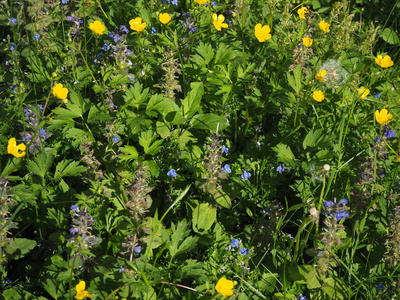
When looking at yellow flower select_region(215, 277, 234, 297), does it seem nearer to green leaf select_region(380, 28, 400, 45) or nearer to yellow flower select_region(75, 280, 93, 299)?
yellow flower select_region(75, 280, 93, 299)

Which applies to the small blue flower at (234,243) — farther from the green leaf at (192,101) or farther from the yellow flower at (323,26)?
the yellow flower at (323,26)

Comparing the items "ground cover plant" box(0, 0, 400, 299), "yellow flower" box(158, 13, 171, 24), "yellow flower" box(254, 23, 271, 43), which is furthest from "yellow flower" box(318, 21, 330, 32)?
"yellow flower" box(158, 13, 171, 24)

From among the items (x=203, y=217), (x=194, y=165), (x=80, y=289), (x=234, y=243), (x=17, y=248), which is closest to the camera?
(x=80, y=289)

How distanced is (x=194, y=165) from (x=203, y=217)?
1.26ft

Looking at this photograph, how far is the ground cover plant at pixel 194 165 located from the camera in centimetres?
253

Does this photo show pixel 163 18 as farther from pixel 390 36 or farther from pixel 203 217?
pixel 390 36

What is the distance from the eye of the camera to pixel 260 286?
2.64 m

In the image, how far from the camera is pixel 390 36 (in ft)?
15.2

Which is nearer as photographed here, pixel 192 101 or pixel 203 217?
pixel 203 217

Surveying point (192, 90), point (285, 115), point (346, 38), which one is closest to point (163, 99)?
point (192, 90)

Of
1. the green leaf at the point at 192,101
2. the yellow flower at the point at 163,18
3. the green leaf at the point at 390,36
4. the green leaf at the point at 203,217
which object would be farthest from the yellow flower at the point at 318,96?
the green leaf at the point at 390,36

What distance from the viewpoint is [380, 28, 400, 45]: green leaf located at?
4.60 metres

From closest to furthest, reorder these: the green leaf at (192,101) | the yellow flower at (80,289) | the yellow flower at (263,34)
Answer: the yellow flower at (80,289) → the green leaf at (192,101) → the yellow flower at (263,34)

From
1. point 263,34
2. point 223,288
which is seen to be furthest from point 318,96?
point 223,288
